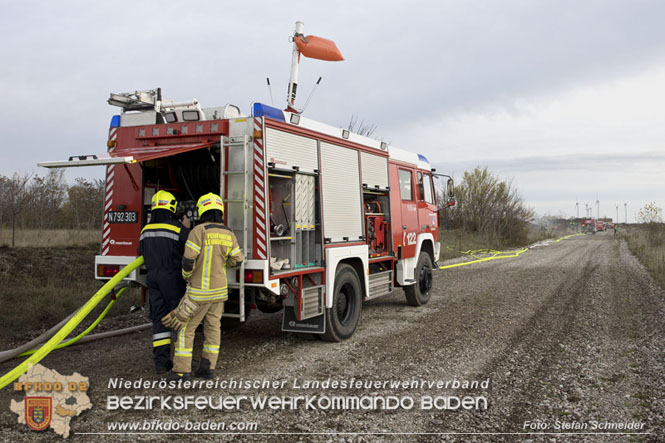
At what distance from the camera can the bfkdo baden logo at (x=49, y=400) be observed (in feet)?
12.5

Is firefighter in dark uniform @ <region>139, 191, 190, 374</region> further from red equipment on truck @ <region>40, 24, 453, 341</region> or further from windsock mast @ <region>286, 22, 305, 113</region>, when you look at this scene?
windsock mast @ <region>286, 22, 305, 113</region>

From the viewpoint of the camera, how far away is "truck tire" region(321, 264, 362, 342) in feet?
21.0

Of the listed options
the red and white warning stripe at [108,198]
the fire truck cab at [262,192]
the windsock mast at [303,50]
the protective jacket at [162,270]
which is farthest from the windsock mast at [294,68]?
the protective jacket at [162,270]

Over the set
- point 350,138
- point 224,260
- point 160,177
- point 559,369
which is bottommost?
point 559,369

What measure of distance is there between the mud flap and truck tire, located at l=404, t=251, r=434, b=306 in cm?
328

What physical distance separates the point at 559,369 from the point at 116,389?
15.2 feet

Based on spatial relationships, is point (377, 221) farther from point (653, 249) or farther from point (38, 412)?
point (653, 249)

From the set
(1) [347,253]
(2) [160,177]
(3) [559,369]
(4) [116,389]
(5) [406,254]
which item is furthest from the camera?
(5) [406,254]

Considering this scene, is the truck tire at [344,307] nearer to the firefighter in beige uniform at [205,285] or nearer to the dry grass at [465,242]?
the firefighter in beige uniform at [205,285]

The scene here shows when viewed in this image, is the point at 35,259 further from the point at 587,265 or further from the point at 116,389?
the point at 587,265

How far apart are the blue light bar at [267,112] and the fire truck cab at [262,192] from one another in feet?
0.04

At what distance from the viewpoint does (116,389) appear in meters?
4.58

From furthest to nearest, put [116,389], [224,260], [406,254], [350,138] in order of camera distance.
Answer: [406,254] → [350,138] → [224,260] → [116,389]

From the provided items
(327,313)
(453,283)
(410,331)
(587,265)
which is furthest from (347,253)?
(587,265)
